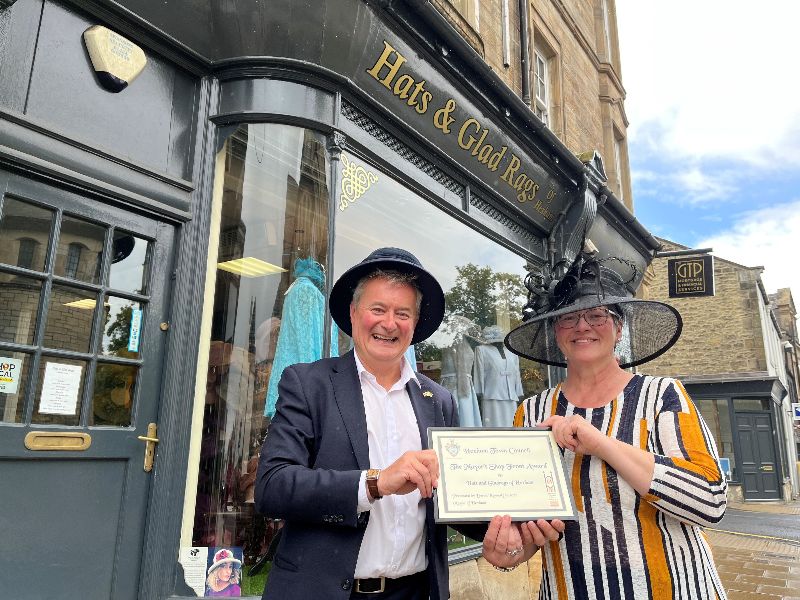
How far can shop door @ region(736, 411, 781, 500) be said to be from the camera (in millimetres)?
19234

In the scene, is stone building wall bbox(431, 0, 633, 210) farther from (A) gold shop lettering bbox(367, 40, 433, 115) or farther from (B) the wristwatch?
(B) the wristwatch

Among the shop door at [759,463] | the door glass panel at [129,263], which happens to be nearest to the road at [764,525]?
the shop door at [759,463]

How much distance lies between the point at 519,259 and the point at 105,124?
501 centimetres

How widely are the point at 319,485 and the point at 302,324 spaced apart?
2.44 m

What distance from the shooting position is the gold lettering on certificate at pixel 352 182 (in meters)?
4.37

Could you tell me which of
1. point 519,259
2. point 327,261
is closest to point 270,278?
point 327,261

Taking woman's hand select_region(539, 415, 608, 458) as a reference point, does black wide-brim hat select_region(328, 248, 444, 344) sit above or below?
above

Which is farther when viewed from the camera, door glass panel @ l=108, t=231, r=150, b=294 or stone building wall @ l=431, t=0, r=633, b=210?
stone building wall @ l=431, t=0, r=633, b=210

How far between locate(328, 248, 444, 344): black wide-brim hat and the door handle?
67.9 inches

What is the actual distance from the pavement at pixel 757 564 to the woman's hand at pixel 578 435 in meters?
5.03

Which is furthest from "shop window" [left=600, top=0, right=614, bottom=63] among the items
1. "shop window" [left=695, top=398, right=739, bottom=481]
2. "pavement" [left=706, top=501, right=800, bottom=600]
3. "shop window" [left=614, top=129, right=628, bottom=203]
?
"shop window" [left=695, top=398, right=739, bottom=481]

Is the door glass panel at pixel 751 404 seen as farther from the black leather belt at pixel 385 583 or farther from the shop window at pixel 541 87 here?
the black leather belt at pixel 385 583

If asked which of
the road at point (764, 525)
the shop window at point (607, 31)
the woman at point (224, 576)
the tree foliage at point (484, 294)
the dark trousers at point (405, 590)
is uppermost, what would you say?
the shop window at point (607, 31)

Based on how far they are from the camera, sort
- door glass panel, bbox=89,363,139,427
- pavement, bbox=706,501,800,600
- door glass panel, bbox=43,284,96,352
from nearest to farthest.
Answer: door glass panel, bbox=43,284,96,352
door glass panel, bbox=89,363,139,427
pavement, bbox=706,501,800,600
